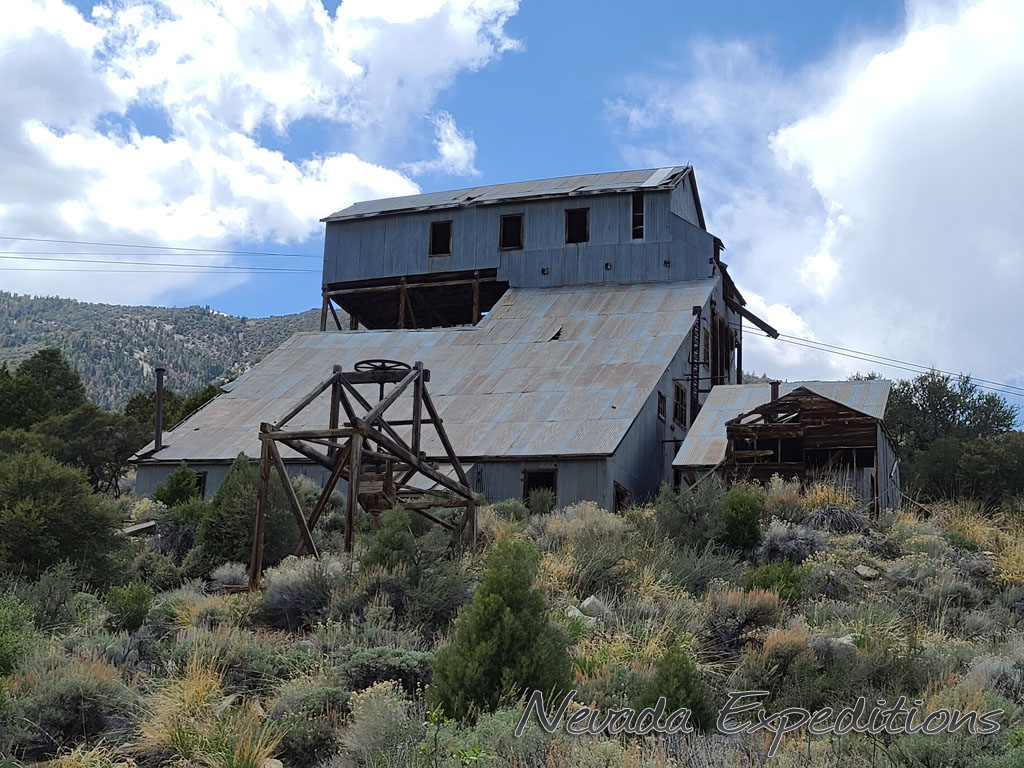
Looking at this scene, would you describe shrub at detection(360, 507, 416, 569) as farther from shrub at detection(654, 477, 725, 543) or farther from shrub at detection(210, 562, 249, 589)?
shrub at detection(654, 477, 725, 543)

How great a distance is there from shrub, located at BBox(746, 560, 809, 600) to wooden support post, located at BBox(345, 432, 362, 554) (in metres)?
6.39

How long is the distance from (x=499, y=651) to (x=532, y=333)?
86.2 ft

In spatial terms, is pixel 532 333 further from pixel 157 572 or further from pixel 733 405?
pixel 157 572

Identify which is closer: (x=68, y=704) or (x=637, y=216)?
(x=68, y=704)

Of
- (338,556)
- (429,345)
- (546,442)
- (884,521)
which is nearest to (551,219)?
(429,345)

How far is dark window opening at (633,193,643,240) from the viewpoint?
42.0 meters

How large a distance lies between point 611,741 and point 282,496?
14.1 meters

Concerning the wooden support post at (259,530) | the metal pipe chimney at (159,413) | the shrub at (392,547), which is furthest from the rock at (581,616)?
the metal pipe chimney at (159,413)

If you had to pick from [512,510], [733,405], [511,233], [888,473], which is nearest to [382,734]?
[512,510]

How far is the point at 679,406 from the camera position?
36.6m

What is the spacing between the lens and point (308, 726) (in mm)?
11961

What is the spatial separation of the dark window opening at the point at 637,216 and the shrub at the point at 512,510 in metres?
16.2

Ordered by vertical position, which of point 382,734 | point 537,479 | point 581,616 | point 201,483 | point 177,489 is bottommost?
point 382,734

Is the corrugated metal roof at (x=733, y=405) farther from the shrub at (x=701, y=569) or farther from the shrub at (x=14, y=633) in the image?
the shrub at (x=14, y=633)
